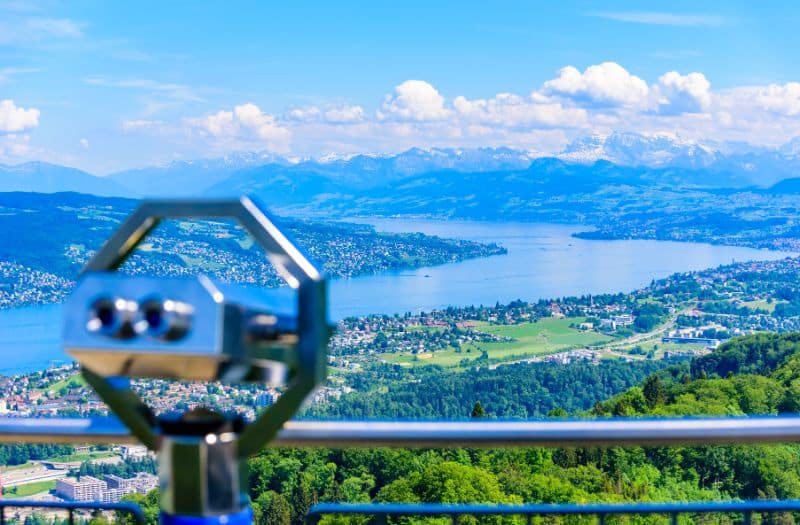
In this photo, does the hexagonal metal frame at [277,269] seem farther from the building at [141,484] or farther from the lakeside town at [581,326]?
the lakeside town at [581,326]

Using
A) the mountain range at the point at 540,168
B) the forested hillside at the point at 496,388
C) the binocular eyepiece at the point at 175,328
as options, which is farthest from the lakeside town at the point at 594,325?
the binocular eyepiece at the point at 175,328

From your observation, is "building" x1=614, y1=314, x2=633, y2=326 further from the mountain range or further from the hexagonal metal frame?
the hexagonal metal frame

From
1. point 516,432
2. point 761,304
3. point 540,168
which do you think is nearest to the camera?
point 516,432

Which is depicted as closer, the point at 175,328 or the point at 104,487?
the point at 175,328

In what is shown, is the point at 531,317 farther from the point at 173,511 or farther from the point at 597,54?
the point at 597,54

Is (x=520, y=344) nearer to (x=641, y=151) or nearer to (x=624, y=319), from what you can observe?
(x=624, y=319)

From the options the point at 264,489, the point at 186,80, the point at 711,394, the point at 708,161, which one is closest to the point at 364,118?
the point at 186,80

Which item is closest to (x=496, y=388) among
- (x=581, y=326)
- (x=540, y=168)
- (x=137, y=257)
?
(x=581, y=326)
